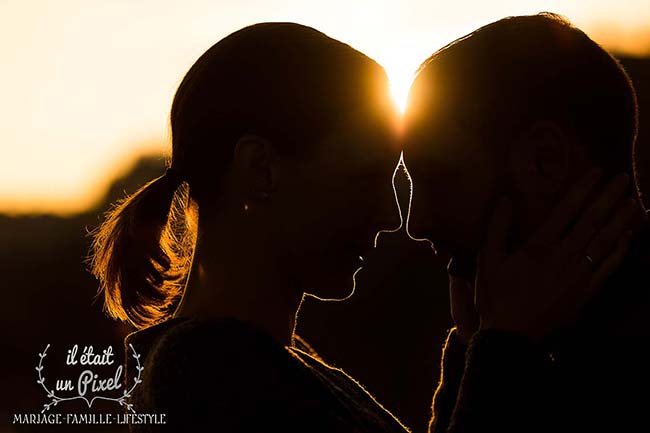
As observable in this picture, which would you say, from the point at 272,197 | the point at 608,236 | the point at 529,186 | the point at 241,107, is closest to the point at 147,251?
the point at 272,197

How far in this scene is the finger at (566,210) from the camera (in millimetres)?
3852

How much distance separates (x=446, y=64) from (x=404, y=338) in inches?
1111

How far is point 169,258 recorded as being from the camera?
452 centimetres

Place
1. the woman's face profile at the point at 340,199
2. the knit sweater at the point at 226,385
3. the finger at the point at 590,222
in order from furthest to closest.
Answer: the woman's face profile at the point at 340,199, the finger at the point at 590,222, the knit sweater at the point at 226,385

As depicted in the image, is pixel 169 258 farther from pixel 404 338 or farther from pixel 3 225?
pixel 3 225

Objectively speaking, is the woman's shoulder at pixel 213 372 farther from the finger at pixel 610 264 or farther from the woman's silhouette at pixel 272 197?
the finger at pixel 610 264

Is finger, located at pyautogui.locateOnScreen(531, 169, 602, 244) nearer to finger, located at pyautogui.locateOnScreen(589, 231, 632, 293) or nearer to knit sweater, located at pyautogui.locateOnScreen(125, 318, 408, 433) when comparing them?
finger, located at pyautogui.locateOnScreen(589, 231, 632, 293)

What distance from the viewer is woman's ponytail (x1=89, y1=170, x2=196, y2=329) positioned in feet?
14.3

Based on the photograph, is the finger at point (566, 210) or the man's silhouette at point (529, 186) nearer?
the man's silhouette at point (529, 186)

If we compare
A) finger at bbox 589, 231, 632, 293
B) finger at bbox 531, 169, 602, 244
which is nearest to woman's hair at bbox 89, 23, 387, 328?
finger at bbox 531, 169, 602, 244

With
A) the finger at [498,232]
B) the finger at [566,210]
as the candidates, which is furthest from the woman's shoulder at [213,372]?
the finger at [566,210]

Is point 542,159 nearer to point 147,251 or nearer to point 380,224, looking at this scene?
point 380,224

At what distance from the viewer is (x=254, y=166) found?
3990 millimetres

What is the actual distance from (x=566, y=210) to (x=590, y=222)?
0.10 metres
